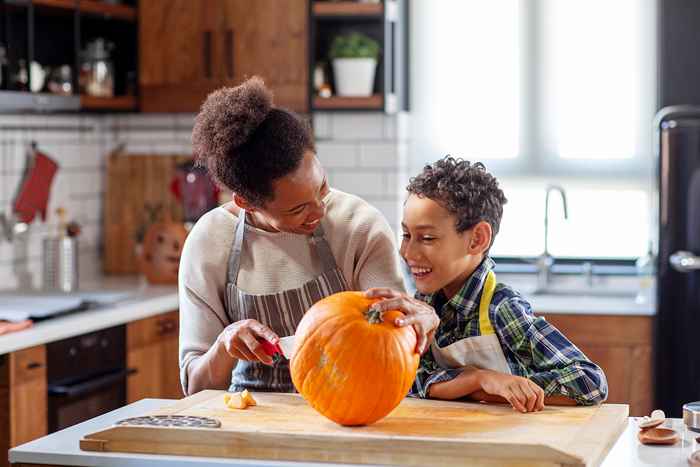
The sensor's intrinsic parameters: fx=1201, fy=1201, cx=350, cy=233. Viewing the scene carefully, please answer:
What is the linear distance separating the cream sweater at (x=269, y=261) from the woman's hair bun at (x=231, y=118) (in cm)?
24

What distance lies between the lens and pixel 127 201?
16.9 feet

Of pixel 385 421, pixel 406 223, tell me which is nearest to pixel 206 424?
pixel 385 421

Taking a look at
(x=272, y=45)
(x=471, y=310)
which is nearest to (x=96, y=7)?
(x=272, y=45)

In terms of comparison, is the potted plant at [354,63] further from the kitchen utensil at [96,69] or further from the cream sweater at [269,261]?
the cream sweater at [269,261]

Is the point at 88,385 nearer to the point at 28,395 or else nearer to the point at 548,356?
the point at 28,395

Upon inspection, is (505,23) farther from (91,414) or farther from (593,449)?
(593,449)

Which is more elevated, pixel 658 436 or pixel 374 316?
pixel 374 316

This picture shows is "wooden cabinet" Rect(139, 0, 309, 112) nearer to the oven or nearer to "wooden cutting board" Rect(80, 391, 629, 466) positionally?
the oven

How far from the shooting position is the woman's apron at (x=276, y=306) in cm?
249

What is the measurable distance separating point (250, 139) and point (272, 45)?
96.6 inches

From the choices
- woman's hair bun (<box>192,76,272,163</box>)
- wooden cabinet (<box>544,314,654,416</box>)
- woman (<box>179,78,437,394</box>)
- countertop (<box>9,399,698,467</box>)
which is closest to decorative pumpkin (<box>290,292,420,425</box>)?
countertop (<box>9,399,698,467</box>)

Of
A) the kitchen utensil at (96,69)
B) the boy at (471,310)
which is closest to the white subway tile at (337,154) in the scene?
the kitchen utensil at (96,69)

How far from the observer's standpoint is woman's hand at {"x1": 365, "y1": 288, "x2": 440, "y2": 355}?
6.54ft

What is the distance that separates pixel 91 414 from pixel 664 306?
1987 mm
